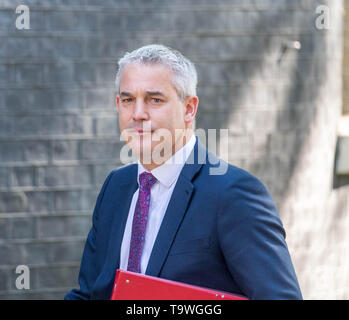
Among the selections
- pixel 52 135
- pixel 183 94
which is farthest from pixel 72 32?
pixel 183 94

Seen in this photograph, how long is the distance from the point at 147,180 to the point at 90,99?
8.12 ft

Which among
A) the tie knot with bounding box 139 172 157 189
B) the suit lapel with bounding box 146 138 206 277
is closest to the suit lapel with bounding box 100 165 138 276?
the tie knot with bounding box 139 172 157 189

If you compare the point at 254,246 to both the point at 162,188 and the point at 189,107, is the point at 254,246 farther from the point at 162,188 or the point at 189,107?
the point at 189,107

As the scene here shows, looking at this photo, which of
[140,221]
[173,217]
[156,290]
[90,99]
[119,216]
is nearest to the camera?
[156,290]

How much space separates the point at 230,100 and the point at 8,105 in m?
1.80

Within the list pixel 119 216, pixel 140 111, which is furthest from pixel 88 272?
pixel 140 111

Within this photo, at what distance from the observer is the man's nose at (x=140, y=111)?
209 centimetres

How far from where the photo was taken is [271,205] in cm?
202

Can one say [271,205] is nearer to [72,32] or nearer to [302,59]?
[72,32]

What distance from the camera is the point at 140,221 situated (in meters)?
2.19

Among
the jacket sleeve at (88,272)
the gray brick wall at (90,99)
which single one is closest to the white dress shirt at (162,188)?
the jacket sleeve at (88,272)

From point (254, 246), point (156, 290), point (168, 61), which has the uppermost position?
point (168, 61)

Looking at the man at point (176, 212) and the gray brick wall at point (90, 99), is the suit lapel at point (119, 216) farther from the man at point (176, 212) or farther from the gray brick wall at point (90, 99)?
A: the gray brick wall at point (90, 99)

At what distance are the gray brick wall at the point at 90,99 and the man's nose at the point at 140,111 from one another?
256 centimetres
